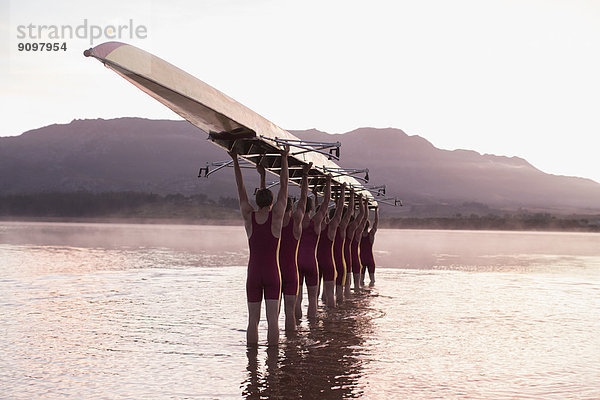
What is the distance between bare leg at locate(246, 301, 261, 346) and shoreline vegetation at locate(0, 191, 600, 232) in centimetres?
7802

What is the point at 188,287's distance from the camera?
14.9 m

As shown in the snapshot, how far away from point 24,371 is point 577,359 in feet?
21.1

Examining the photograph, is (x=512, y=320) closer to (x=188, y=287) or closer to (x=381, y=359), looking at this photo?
(x=381, y=359)

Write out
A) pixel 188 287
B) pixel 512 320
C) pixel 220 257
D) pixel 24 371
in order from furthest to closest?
1. pixel 220 257
2. pixel 188 287
3. pixel 512 320
4. pixel 24 371

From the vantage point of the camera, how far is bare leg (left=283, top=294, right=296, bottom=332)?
913 cm

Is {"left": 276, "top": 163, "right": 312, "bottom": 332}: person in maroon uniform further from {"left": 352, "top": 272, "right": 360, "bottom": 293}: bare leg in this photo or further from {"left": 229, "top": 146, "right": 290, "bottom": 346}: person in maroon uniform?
{"left": 352, "top": 272, "right": 360, "bottom": 293}: bare leg

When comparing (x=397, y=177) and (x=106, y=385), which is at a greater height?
(x=397, y=177)

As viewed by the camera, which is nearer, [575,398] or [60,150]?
[575,398]

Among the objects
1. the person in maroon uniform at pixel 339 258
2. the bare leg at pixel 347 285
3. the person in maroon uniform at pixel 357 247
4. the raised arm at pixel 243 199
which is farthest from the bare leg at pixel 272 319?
the person in maroon uniform at pixel 357 247

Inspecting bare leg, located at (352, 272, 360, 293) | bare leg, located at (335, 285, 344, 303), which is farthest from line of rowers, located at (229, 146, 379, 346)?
bare leg, located at (352, 272, 360, 293)

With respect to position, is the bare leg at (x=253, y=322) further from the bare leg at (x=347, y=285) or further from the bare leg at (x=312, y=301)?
the bare leg at (x=347, y=285)

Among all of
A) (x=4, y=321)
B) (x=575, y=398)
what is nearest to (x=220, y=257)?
(x=4, y=321)

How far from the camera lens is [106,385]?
648cm

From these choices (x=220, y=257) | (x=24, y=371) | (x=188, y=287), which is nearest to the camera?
(x=24, y=371)
